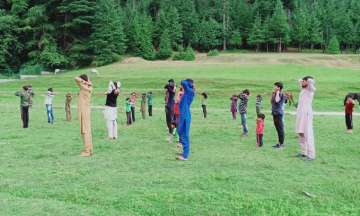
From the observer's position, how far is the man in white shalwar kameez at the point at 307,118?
1176 centimetres

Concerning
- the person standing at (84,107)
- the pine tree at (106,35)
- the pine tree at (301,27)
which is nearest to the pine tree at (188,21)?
the pine tree at (106,35)

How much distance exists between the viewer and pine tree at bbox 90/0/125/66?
5588cm

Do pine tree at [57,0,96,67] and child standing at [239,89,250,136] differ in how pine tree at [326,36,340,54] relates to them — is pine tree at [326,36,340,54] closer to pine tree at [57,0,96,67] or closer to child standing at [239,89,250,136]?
pine tree at [57,0,96,67]

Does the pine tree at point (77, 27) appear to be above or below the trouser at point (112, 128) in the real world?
above

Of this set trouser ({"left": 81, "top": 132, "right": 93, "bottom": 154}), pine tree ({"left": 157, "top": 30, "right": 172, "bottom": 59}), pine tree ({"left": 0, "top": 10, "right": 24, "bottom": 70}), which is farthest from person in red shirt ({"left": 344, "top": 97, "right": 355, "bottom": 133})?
pine tree ({"left": 0, "top": 10, "right": 24, "bottom": 70})

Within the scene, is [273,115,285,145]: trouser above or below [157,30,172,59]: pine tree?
below

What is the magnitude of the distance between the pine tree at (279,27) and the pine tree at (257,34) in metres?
1.35

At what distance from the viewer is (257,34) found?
2662 inches

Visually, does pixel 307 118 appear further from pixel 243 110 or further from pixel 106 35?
pixel 106 35

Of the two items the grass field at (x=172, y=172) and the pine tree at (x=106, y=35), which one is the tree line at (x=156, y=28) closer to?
the pine tree at (x=106, y=35)

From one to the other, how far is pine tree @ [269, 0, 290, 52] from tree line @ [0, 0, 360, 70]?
5.2 inches

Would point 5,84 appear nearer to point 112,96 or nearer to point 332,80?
point 332,80

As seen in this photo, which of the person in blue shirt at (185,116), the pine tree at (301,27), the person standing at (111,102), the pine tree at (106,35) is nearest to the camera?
the person in blue shirt at (185,116)

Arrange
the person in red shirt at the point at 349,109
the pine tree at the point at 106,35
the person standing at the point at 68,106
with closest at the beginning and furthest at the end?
the person in red shirt at the point at 349,109
the person standing at the point at 68,106
the pine tree at the point at 106,35
